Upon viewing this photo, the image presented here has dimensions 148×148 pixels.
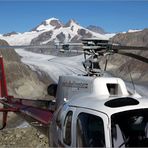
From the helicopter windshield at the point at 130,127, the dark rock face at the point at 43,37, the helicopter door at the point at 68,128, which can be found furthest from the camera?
the dark rock face at the point at 43,37

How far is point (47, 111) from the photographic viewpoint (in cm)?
1187

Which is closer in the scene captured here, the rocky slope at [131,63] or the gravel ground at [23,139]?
the gravel ground at [23,139]

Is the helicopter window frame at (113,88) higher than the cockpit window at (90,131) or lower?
higher

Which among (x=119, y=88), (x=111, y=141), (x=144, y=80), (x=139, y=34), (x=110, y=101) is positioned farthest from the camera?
(x=139, y=34)

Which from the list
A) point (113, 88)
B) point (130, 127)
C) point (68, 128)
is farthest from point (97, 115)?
point (113, 88)

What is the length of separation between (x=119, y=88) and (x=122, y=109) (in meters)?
1.55

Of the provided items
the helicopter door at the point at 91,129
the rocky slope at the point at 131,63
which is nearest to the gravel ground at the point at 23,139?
the helicopter door at the point at 91,129

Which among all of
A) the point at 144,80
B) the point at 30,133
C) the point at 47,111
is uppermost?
the point at 47,111

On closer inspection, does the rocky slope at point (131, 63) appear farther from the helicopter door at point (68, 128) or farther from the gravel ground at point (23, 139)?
the helicopter door at point (68, 128)

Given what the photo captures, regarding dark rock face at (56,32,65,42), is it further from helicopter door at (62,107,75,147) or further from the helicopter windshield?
the helicopter windshield

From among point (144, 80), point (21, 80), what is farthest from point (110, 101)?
point (144, 80)

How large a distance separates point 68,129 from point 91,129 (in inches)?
35.7

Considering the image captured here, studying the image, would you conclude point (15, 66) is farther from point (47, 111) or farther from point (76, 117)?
point (76, 117)

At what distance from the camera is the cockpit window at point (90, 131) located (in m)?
7.32
